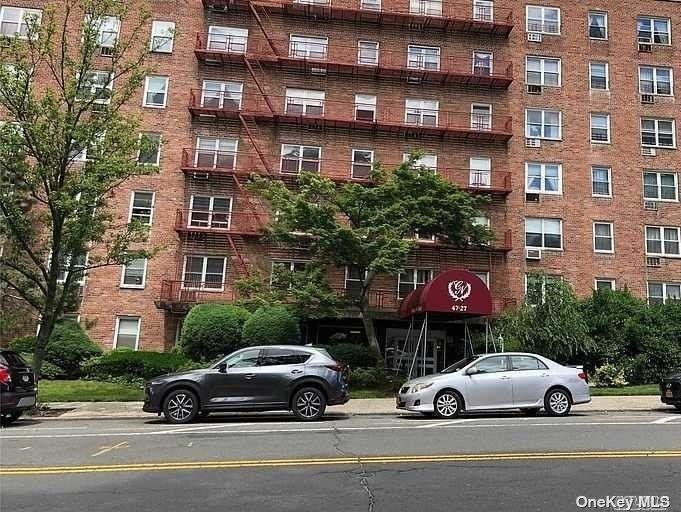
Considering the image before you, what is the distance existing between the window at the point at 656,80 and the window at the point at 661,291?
9.79 meters

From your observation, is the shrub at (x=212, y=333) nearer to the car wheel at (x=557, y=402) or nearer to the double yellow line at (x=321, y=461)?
the car wheel at (x=557, y=402)

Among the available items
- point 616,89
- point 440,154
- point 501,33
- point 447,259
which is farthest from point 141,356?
point 616,89

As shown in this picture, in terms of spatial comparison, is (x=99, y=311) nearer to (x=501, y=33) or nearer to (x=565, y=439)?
(x=565, y=439)

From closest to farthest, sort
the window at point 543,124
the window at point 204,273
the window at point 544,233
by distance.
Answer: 1. the window at point 204,273
2. the window at point 544,233
3. the window at point 543,124

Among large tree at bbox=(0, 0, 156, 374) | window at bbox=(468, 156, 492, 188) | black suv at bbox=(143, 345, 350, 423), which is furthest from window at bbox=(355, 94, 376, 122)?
black suv at bbox=(143, 345, 350, 423)

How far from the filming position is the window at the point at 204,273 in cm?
2645

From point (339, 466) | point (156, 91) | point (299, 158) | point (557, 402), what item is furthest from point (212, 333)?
point (339, 466)

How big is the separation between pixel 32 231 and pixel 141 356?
7593mm

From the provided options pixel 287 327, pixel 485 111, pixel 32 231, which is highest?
pixel 485 111

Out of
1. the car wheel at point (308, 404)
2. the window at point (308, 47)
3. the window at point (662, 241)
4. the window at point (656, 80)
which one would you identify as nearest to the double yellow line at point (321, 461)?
the car wheel at point (308, 404)

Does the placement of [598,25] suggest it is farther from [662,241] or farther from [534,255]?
[534,255]

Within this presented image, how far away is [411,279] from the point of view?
27.6 metres

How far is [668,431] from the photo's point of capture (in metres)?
10.8

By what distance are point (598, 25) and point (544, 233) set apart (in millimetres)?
11844
